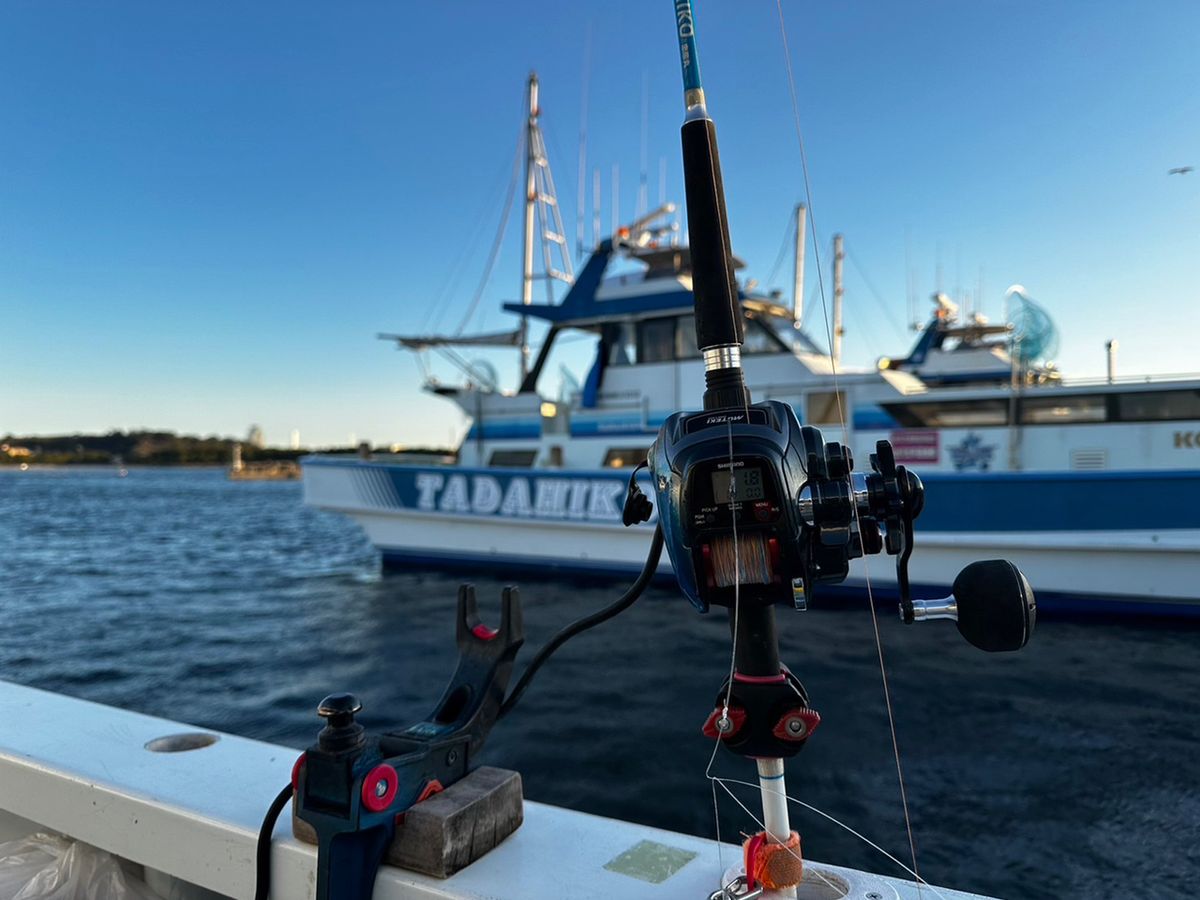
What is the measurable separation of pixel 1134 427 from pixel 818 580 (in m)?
9.21

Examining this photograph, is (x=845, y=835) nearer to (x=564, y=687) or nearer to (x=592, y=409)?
(x=564, y=687)

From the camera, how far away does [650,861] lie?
5.40 ft

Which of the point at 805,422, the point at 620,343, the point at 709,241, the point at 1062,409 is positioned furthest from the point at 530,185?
the point at 709,241

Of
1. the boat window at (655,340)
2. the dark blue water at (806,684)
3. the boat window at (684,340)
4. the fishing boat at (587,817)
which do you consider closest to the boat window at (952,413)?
the dark blue water at (806,684)

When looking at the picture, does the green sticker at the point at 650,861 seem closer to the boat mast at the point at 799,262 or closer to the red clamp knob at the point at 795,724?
the red clamp knob at the point at 795,724

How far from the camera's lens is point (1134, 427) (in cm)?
875

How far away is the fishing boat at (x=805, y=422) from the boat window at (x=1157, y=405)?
0.02 meters

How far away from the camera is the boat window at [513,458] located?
40.1 ft

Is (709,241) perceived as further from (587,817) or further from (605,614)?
(587,817)

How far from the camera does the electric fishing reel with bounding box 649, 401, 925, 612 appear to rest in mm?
1312

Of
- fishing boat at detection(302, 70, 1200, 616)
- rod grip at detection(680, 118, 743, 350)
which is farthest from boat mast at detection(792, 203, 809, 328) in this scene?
rod grip at detection(680, 118, 743, 350)

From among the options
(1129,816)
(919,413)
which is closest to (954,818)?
(1129,816)

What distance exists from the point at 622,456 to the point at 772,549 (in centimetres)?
1018

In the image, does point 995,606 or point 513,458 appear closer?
point 995,606
